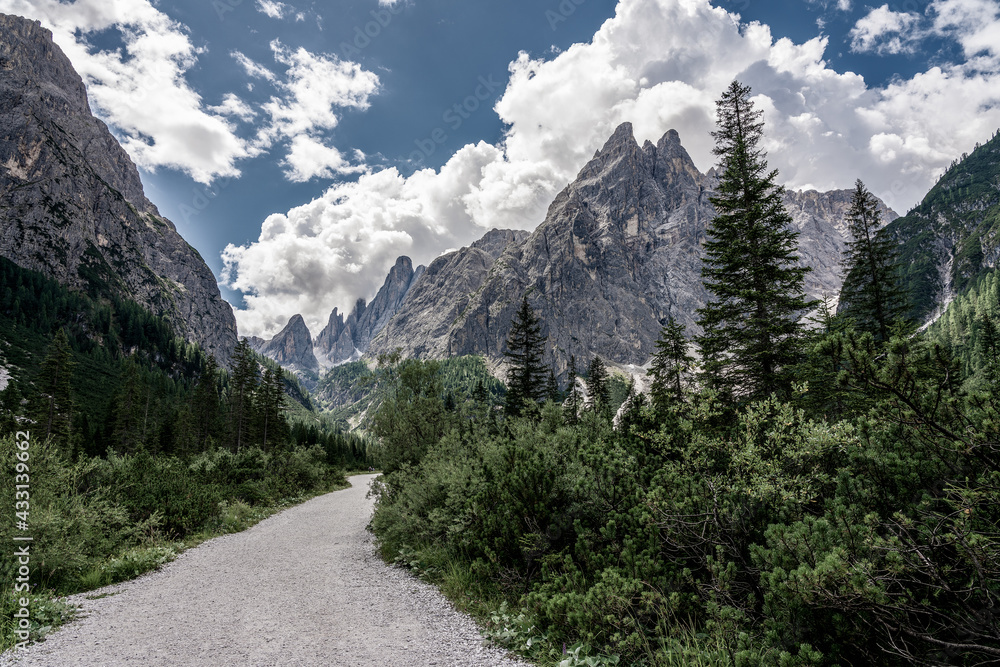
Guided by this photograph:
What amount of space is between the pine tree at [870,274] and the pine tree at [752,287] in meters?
8.89

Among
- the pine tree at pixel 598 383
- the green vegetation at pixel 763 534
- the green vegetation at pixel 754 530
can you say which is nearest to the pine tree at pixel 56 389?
the green vegetation at pixel 754 530

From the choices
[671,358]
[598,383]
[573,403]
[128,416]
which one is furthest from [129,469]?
[128,416]

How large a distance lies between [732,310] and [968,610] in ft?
48.7

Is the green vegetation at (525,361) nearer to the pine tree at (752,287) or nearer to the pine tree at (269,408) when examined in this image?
the pine tree at (752,287)

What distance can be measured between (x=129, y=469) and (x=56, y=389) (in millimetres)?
43666

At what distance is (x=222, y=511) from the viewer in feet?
53.2

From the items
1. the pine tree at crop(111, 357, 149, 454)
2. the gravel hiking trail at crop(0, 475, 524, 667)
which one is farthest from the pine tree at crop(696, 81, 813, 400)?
the pine tree at crop(111, 357, 149, 454)

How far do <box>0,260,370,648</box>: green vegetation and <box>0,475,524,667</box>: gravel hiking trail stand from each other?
0.94 m

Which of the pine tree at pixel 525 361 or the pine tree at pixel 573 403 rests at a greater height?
the pine tree at pixel 525 361

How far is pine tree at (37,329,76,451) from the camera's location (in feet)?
137

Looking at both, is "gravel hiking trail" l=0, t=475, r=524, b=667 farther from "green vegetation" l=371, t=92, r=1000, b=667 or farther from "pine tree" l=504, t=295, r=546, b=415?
Answer: "pine tree" l=504, t=295, r=546, b=415

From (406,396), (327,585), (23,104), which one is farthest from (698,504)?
(23,104)

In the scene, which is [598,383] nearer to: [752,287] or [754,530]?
[752,287]

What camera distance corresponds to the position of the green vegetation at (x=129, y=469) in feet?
28.3
